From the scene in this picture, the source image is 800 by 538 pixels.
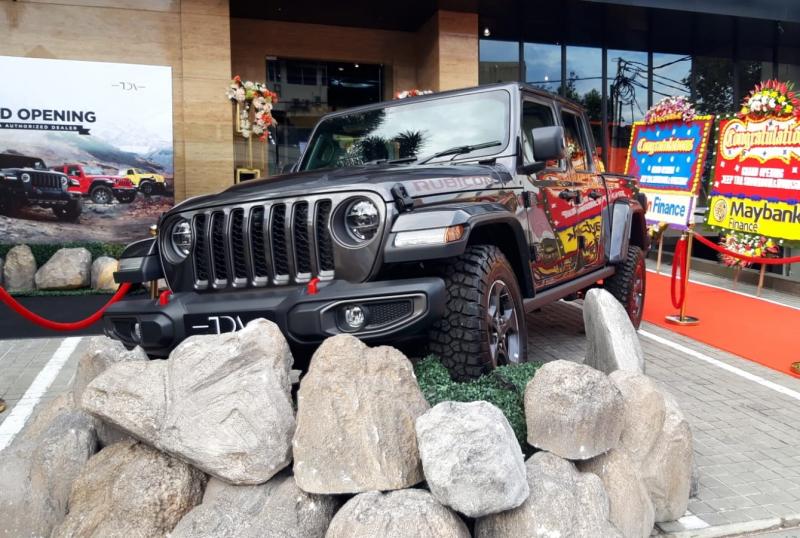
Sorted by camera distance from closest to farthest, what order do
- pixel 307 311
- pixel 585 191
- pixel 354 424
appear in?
pixel 354 424, pixel 307 311, pixel 585 191

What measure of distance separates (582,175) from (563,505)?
11.8ft

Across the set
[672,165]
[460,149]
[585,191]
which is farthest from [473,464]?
[672,165]

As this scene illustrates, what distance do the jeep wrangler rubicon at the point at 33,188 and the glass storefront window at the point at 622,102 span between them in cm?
1062

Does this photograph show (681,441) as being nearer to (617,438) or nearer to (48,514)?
(617,438)

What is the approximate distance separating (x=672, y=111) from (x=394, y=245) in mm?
8809

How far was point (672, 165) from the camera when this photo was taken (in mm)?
10539

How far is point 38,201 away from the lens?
1040 cm

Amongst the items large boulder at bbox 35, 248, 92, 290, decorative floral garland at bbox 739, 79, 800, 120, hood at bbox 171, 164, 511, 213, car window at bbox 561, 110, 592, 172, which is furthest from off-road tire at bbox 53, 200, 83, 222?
decorative floral garland at bbox 739, 79, 800, 120

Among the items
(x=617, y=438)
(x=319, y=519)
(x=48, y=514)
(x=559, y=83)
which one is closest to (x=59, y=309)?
(x=48, y=514)

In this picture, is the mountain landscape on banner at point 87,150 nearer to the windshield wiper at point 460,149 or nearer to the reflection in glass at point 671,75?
the windshield wiper at point 460,149

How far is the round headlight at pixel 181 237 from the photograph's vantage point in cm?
395

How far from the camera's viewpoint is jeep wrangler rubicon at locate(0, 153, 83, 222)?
33.7 ft

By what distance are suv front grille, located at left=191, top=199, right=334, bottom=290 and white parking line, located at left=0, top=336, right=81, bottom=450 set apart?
176 cm

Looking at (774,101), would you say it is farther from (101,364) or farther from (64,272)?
(64,272)
